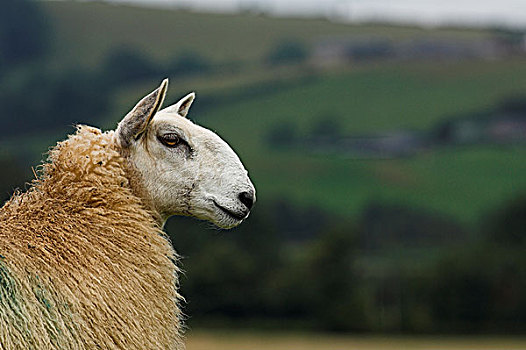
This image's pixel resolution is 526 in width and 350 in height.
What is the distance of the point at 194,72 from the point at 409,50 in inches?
1207

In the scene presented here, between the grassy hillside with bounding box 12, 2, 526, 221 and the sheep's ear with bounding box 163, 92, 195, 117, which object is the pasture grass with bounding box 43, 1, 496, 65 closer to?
the grassy hillside with bounding box 12, 2, 526, 221

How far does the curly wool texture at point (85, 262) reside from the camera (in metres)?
5.75

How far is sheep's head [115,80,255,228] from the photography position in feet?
21.7

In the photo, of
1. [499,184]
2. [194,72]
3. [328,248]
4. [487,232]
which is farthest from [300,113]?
[328,248]

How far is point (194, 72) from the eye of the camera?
9594cm

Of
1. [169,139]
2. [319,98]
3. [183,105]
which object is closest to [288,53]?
[319,98]

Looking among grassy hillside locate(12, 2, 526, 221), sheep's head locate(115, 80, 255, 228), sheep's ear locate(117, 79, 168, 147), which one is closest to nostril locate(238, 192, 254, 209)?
sheep's head locate(115, 80, 255, 228)

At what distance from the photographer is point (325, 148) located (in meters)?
81.0

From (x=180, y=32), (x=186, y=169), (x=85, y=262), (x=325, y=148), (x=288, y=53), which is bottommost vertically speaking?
(x=85, y=262)

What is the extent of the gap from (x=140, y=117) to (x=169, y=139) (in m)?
0.31

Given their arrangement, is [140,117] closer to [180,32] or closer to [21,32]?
[180,32]

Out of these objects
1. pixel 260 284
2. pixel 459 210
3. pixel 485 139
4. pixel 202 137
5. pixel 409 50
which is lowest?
pixel 202 137

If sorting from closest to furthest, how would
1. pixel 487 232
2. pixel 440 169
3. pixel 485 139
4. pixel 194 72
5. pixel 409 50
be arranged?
pixel 487 232 < pixel 440 169 < pixel 485 139 < pixel 194 72 < pixel 409 50

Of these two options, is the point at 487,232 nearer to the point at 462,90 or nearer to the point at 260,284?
the point at 260,284
